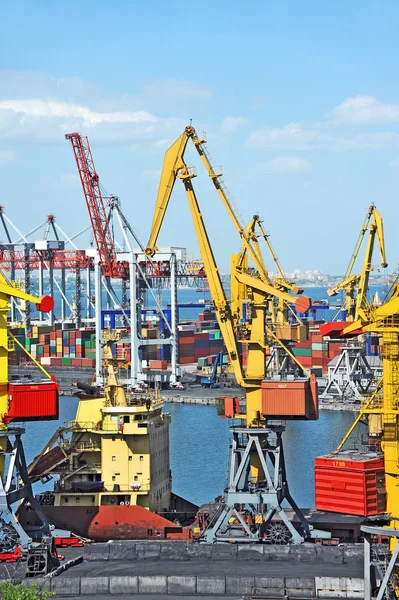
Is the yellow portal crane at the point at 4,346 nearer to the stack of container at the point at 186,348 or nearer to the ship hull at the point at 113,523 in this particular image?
the ship hull at the point at 113,523

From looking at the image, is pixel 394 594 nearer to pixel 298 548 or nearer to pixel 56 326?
pixel 298 548

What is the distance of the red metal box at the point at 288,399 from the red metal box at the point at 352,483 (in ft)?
20.7

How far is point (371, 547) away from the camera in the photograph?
108 ft

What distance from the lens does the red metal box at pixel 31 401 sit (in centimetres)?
4122

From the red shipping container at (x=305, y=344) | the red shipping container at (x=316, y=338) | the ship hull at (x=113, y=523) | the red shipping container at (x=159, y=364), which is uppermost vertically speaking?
the red shipping container at (x=316, y=338)

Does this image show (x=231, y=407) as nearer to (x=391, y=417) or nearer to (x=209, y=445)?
(x=391, y=417)

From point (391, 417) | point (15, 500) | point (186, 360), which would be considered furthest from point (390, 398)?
point (186, 360)

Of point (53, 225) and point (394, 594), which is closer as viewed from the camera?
point (394, 594)

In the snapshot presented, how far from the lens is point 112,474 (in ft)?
147

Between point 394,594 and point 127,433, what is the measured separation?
1563 centimetres

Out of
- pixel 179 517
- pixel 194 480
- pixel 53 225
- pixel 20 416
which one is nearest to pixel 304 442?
pixel 194 480

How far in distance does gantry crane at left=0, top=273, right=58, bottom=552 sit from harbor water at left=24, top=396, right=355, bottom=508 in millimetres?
18623

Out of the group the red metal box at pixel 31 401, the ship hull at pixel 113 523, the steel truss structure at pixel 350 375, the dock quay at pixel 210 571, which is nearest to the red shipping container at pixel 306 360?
the steel truss structure at pixel 350 375

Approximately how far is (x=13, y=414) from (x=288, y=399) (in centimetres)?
996
